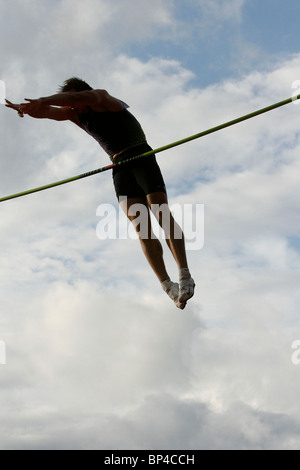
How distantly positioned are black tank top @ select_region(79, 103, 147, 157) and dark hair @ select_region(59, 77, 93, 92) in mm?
385

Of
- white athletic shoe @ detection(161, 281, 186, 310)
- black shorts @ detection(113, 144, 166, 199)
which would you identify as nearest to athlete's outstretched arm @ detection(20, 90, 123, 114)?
black shorts @ detection(113, 144, 166, 199)

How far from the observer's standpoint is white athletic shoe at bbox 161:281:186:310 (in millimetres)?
8547

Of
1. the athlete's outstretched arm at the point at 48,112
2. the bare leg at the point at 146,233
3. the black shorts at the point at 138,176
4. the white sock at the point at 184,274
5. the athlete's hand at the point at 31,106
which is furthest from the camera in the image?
the bare leg at the point at 146,233

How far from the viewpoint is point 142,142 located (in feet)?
29.1

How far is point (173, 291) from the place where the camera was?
862 centimetres

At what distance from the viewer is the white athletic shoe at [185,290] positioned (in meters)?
8.41

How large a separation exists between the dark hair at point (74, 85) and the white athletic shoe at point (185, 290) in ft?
9.36

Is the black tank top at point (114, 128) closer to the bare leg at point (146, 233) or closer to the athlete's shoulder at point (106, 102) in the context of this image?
the athlete's shoulder at point (106, 102)

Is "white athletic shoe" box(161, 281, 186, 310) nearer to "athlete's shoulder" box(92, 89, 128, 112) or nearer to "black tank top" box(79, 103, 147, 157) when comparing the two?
"black tank top" box(79, 103, 147, 157)

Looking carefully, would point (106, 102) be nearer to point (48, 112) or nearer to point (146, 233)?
point (48, 112)

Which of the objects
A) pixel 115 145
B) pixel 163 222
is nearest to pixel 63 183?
pixel 115 145

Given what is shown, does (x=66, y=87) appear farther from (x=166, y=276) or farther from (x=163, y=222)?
(x=166, y=276)

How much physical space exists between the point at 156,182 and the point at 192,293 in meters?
1.49

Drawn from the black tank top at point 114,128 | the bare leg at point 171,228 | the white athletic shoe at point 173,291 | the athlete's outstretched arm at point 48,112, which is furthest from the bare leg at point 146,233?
the athlete's outstretched arm at point 48,112
